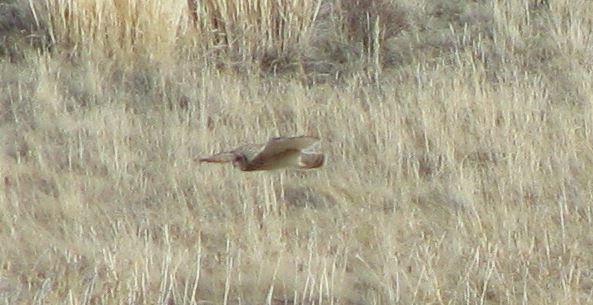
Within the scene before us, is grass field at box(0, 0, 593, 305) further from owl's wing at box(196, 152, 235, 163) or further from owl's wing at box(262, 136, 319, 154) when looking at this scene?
owl's wing at box(262, 136, 319, 154)

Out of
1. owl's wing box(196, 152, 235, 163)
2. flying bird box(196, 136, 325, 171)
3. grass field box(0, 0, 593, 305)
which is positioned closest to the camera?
flying bird box(196, 136, 325, 171)

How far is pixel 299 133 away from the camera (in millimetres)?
5195

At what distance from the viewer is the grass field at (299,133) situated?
3758mm

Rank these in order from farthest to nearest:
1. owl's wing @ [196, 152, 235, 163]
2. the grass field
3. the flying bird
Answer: the grass field < owl's wing @ [196, 152, 235, 163] < the flying bird

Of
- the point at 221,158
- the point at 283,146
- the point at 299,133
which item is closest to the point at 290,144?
the point at 283,146

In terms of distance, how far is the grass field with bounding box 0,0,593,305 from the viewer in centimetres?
376

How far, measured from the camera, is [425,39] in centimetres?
649

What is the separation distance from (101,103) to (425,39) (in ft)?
6.31

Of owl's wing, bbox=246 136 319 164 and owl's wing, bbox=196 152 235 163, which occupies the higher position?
owl's wing, bbox=246 136 319 164

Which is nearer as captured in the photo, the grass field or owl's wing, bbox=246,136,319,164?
owl's wing, bbox=246,136,319,164

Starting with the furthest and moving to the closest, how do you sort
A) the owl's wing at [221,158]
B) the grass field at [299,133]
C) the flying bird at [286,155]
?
the grass field at [299,133], the owl's wing at [221,158], the flying bird at [286,155]

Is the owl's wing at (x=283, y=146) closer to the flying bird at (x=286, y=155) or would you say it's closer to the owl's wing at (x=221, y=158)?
the flying bird at (x=286, y=155)

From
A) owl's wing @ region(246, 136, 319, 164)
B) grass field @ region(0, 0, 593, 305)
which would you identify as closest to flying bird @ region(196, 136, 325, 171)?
owl's wing @ region(246, 136, 319, 164)

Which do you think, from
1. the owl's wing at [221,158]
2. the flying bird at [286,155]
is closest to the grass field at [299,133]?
the owl's wing at [221,158]
